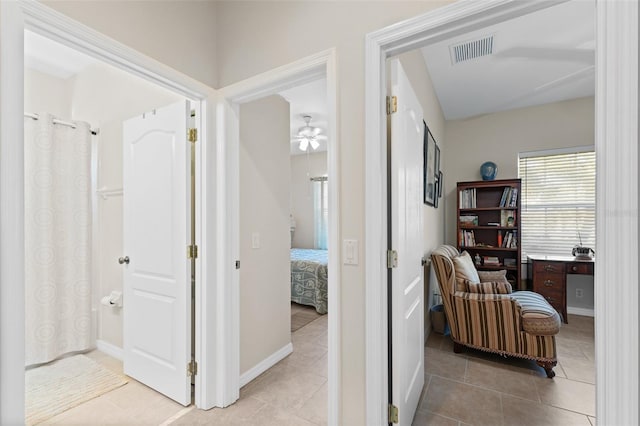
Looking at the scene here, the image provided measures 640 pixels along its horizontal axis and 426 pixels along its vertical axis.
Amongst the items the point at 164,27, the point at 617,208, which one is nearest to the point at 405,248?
the point at 617,208

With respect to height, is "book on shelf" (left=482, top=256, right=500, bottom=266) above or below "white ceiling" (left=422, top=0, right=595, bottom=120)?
below

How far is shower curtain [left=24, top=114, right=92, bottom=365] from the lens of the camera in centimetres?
256

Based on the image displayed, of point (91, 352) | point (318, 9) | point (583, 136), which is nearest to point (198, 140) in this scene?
point (318, 9)

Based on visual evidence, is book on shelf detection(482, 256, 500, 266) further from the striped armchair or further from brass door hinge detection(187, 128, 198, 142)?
brass door hinge detection(187, 128, 198, 142)

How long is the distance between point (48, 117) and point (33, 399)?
2.28 metres

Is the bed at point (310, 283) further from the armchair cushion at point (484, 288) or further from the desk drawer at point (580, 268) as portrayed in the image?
the desk drawer at point (580, 268)

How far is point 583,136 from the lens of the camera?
3.89 metres

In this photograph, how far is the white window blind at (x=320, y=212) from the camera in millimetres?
6562

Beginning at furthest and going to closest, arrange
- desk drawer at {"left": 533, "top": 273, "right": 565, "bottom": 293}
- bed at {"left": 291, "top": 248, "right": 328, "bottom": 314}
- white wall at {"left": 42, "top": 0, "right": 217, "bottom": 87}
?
bed at {"left": 291, "top": 248, "right": 328, "bottom": 314}
desk drawer at {"left": 533, "top": 273, "right": 565, "bottom": 293}
white wall at {"left": 42, "top": 0, "right": 217, "bottom": 87}

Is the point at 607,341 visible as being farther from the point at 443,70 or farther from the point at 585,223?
the point at 585,223

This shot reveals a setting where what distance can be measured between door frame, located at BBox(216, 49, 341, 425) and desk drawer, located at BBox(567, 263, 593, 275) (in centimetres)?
364

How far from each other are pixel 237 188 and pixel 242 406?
1472 mm

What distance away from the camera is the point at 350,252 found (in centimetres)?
148

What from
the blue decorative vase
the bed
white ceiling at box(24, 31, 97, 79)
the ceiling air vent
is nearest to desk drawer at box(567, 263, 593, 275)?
the blue decorative vase
